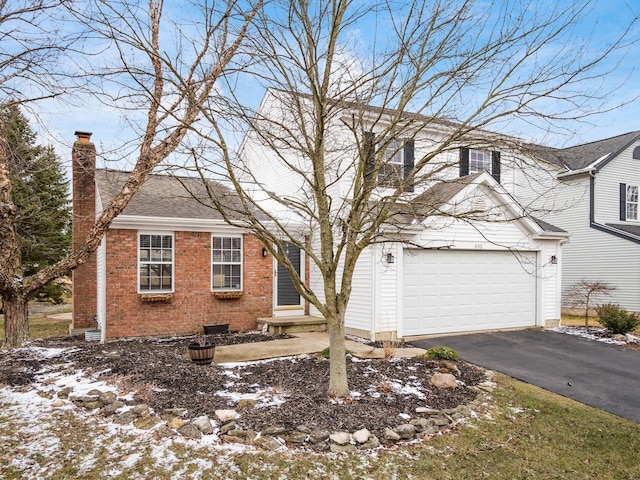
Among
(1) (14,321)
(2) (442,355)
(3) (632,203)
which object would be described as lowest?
(2) (442,355)

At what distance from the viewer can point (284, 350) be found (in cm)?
884

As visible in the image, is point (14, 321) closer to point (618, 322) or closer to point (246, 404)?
point (246, 404)

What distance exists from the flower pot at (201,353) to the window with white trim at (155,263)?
382cm

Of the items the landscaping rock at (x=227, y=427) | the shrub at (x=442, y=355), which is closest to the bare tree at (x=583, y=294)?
the shrub at (x=442, y=355)

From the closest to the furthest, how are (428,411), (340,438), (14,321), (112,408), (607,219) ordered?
(340,438)
(112,408)
(428,411)
(14,321)
(607,219)

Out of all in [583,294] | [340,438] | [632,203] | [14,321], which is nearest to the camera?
[340,438]

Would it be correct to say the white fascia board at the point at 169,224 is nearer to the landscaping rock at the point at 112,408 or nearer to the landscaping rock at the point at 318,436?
the landscaping rock at the point at 112,408

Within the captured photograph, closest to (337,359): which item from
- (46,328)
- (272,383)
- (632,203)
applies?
(272,383)

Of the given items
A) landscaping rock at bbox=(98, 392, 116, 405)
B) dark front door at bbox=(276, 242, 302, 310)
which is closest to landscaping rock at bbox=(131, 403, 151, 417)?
landscaping rock at bbox=(98, 392, 116, 405)

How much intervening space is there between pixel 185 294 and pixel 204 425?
21.9 ft

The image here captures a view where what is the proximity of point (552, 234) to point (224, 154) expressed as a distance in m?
10.4

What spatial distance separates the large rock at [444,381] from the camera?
6.53m

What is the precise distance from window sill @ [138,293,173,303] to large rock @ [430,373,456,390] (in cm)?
672

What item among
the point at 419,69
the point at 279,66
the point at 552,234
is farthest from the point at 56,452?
the point at 552,234
